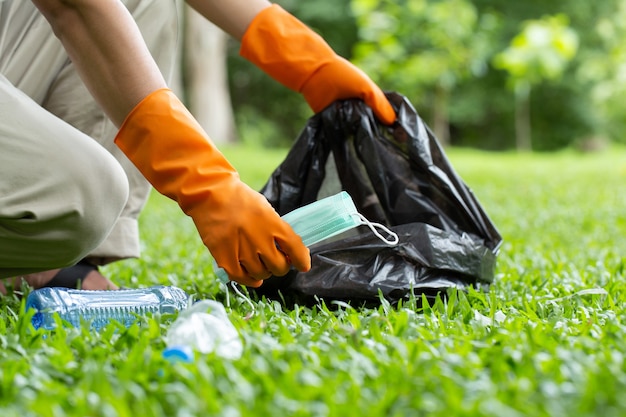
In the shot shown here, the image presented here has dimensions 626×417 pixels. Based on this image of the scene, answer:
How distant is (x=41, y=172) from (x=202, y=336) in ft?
1.72

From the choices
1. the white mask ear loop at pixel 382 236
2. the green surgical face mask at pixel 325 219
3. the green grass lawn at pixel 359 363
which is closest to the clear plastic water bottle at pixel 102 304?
the green grass lawn at pixel 359 363

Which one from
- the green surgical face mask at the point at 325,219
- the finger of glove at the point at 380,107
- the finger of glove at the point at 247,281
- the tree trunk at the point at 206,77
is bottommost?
the tree trunk at the point at 206,77

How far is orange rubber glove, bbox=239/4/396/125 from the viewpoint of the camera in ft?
7.15

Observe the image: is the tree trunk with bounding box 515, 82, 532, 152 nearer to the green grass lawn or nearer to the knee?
the green grass lawn

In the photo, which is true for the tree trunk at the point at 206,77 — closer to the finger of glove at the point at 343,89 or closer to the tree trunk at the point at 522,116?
the tree trunk at the point at 522,116

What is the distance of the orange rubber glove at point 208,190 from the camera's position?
1.55 metres

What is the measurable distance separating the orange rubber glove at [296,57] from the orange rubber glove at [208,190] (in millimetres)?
662

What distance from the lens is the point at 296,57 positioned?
221 centimetres

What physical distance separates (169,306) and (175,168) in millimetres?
350

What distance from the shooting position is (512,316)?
1676mm

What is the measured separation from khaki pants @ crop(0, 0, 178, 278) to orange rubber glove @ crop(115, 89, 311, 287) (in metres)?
0.12

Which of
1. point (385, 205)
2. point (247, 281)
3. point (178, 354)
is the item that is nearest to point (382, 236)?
point (385, 205)

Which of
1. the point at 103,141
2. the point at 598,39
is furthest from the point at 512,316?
the point at 598,39

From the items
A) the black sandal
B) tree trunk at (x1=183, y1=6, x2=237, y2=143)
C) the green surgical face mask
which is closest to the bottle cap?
the green surgical face mask
